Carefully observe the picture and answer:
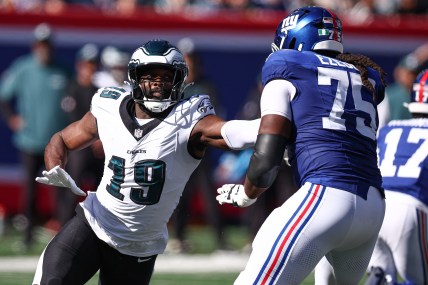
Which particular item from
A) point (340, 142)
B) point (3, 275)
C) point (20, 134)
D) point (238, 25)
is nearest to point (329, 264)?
point (340, 142)

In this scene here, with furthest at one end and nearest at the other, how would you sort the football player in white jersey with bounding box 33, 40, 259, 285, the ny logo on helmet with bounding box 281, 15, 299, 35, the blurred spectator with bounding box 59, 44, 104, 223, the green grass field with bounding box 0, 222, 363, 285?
1. the blurred spectator with bounding box 59, 44, 104, 223
2. the green grass field with bounding box 0, 222, 363, 285
3. the football player in white jersey with bounding box 33, 40, 259, 285
4. the ny logo on helmet with bounding box 281, 15, 299, 35

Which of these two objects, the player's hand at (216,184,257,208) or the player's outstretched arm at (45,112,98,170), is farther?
the player's outstretched arm at (45,112,98,170)

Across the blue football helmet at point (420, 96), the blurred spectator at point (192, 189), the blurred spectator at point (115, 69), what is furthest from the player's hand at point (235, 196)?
the blurred spectator at point (192, 189)

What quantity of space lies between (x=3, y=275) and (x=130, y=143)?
337 cm

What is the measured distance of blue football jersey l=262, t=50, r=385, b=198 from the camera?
13.7 feet

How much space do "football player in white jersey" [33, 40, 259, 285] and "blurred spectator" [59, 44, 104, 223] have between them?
166 inches

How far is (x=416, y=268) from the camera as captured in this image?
5.67 meters

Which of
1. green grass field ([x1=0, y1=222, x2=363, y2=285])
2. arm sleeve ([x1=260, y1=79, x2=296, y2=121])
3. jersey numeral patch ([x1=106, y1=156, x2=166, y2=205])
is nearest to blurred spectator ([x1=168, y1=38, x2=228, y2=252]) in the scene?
green grass field ([x1=0, y1=222, x2=363, y2=285])

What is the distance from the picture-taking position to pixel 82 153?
920 centimetres

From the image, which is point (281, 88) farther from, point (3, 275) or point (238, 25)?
point (238, 25)

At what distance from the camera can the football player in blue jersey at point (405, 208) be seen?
5688mm

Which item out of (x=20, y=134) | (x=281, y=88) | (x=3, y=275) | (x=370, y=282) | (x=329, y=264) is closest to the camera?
(x=281, y=88)

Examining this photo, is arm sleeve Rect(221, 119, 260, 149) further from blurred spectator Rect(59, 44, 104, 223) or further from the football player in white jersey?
blurred spectator Rect(59, 44, 104, 223)

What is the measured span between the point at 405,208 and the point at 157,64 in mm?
1768
